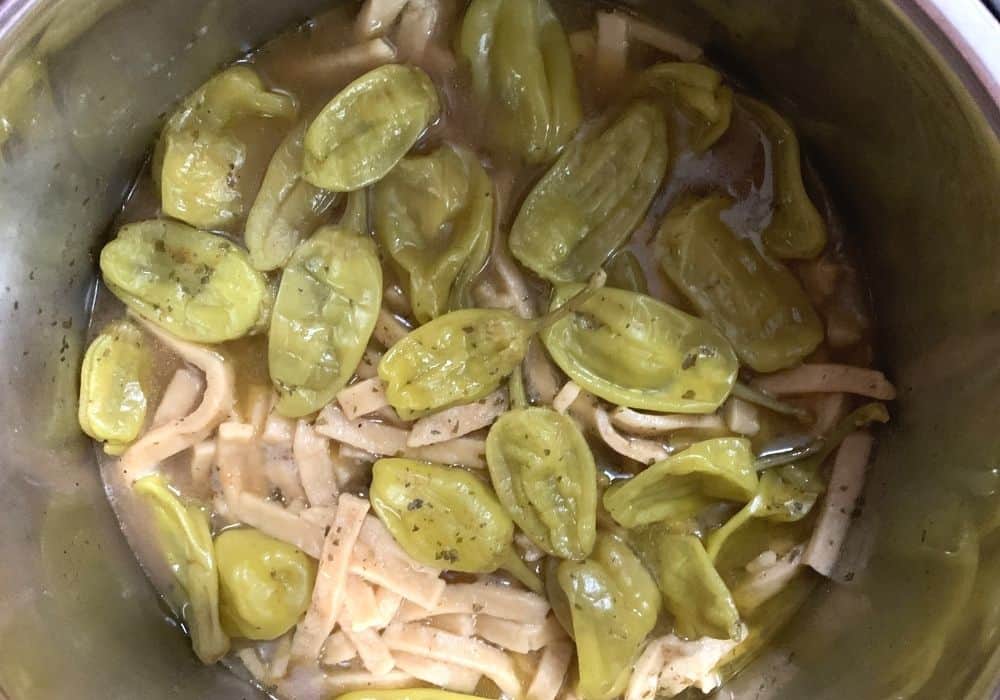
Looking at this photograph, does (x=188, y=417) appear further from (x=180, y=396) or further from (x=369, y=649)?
(x=369, y=649)

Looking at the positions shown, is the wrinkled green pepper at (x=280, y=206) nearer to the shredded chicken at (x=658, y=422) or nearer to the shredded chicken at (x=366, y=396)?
the shredded chicken at (x=366, y=396)

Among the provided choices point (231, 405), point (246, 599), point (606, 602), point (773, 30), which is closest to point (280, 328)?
point (231, 405)

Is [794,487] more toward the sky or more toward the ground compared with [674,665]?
more toward the sky

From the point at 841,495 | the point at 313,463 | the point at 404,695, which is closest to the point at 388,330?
the point at 313,463

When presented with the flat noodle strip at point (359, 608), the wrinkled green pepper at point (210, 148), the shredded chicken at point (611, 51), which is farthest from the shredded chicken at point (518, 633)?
the shredded chicken at point (611, 51)

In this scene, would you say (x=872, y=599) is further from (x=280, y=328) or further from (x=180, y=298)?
(x=180, y=298)

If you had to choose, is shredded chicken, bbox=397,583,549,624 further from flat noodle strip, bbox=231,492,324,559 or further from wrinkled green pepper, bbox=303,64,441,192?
wrinkled green pepper, bbox=303,64,441,192

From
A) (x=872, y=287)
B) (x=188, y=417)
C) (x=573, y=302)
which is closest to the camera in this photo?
(x=573, y=302)
